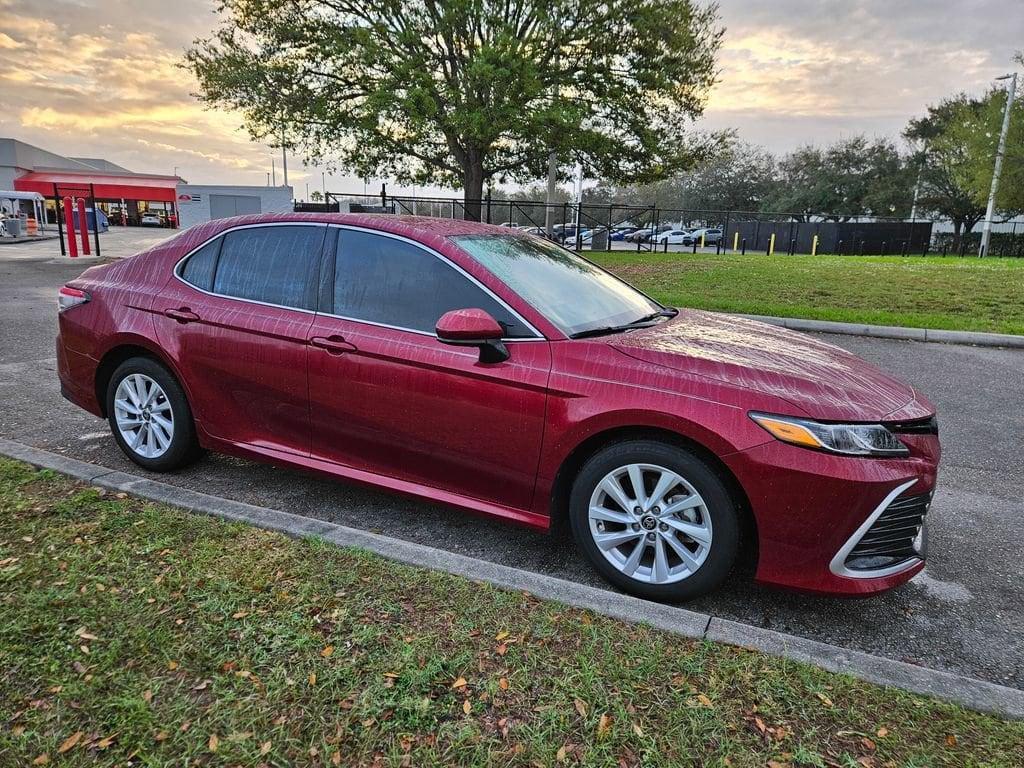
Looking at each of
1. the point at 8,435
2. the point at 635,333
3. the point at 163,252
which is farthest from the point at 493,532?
the point at 8,435

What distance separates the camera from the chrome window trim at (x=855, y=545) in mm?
2607

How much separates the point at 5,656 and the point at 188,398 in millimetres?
1864

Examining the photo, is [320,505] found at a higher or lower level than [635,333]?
lower

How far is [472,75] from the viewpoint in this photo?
16.7 meters

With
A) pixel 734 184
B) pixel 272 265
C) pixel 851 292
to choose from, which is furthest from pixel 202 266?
pixel 734 184

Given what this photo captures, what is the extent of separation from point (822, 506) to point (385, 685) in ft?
5.65

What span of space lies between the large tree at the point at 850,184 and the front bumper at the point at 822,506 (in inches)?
2295

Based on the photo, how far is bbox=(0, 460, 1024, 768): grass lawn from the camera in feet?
6.53

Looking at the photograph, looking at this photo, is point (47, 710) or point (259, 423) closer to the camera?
point (47, 710)

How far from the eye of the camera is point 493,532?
12.0 ft

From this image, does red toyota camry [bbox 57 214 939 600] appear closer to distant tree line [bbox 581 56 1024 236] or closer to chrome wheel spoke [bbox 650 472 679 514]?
chrome wheel spoke [bbox 650 472 679 514]

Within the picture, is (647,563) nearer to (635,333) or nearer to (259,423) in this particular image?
(635,333)

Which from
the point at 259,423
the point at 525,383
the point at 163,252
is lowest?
the point at 259,423

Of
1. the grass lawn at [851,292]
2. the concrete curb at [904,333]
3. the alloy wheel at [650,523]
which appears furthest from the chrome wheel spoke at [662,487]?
the grass lawn at [851,292]
